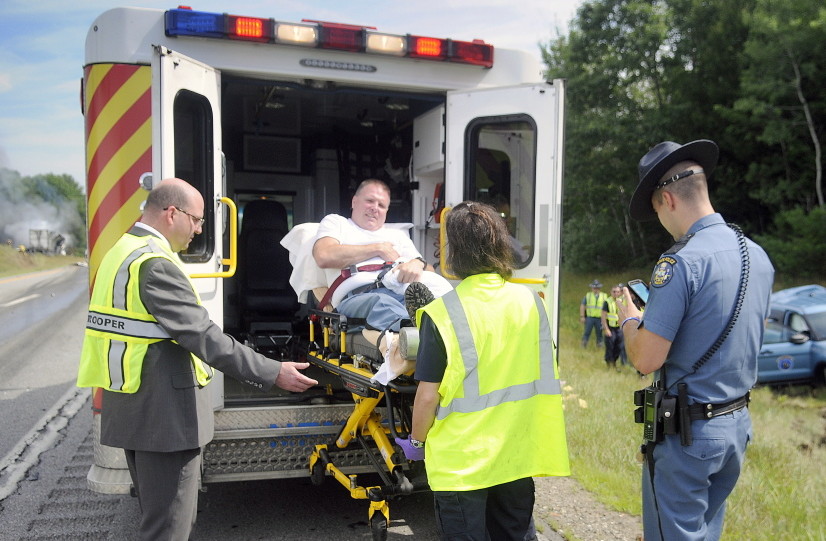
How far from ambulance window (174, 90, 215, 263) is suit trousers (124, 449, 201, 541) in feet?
4.84

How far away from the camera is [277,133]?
25.7ft

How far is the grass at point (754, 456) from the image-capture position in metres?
4.22

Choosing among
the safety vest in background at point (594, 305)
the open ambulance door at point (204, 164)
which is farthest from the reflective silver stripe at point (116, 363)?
the safety vest in background at point (594, 305)

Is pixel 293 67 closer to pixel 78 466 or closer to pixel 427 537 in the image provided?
pixel 427 537

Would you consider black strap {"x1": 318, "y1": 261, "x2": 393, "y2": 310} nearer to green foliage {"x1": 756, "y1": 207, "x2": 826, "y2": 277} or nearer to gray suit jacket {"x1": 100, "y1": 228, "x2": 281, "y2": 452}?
gray suit jacket {"x1": 100, "y1": 228, "x2": 281, "y2": 452}

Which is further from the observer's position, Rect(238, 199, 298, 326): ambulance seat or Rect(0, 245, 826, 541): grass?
Rect(238, 199, 298, 326): ambulance seat

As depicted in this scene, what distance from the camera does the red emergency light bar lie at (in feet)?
12.5

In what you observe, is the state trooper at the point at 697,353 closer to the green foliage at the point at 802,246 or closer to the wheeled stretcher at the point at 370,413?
the wheeled stretcher at the point at 370,413

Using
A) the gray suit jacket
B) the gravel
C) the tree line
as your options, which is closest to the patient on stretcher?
the gray suit jacket

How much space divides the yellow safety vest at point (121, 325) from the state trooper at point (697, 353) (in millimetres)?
1775

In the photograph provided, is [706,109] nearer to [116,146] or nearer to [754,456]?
[754,456]

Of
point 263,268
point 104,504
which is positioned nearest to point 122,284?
point 104,504

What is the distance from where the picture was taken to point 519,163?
4.48m

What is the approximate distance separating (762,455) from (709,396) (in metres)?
4.33
